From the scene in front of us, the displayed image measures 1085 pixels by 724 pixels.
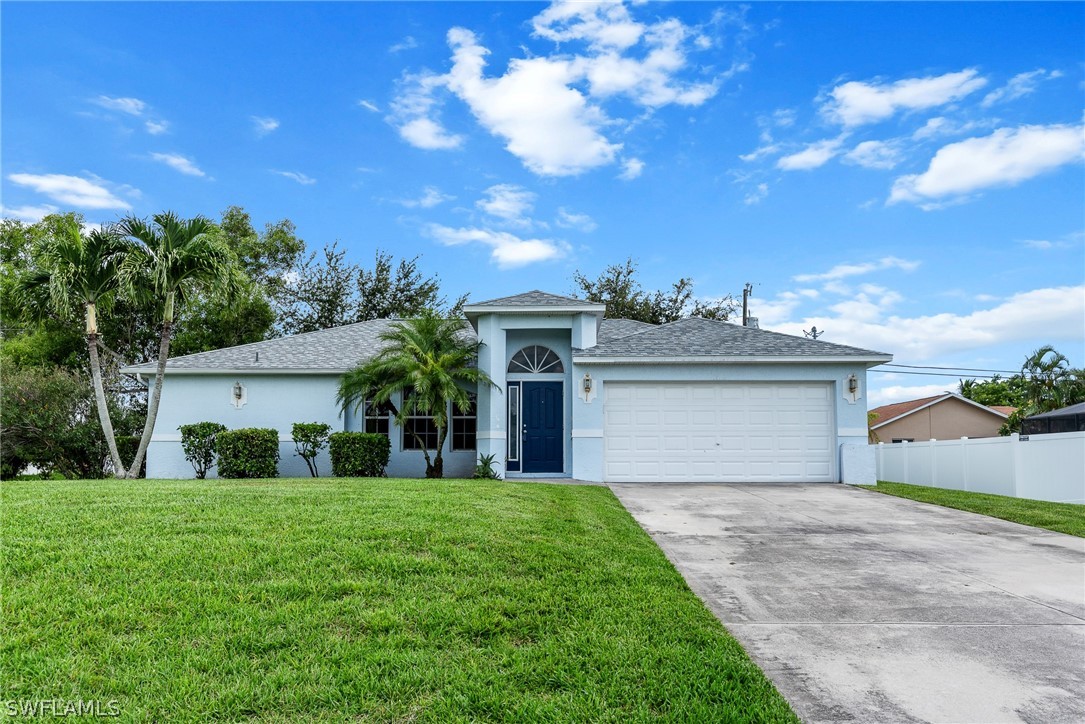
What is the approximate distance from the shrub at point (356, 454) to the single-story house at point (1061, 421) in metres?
21.7

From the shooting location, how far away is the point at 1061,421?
77.9ft

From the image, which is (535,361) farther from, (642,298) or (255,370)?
(642,298)

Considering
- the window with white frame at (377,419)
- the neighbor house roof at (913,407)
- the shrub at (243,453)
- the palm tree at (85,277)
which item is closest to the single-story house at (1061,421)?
the neighbor house roof at (913,407)

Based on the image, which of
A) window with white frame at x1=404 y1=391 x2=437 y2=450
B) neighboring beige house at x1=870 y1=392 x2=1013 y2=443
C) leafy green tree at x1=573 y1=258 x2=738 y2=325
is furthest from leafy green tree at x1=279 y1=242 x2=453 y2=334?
neighboring beige house at x1=870 y1=392 x2=1013 y2=443

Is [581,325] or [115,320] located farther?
[115,320]

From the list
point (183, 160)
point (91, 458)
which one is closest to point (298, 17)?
point (183, 160)

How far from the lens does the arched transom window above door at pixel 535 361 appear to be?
1520 centimetres

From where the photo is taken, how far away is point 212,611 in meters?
4.25

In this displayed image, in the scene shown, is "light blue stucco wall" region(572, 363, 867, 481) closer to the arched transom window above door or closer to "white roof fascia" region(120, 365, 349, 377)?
the arched transom window above door

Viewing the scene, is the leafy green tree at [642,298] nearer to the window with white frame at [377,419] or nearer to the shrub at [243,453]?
the window with white frame at [377,419]

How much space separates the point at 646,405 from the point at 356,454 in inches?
246

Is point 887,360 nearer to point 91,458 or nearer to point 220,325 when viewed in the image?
point 91,458

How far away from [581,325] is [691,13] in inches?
254

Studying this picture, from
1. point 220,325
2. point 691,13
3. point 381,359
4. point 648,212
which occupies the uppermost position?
point 691,13
